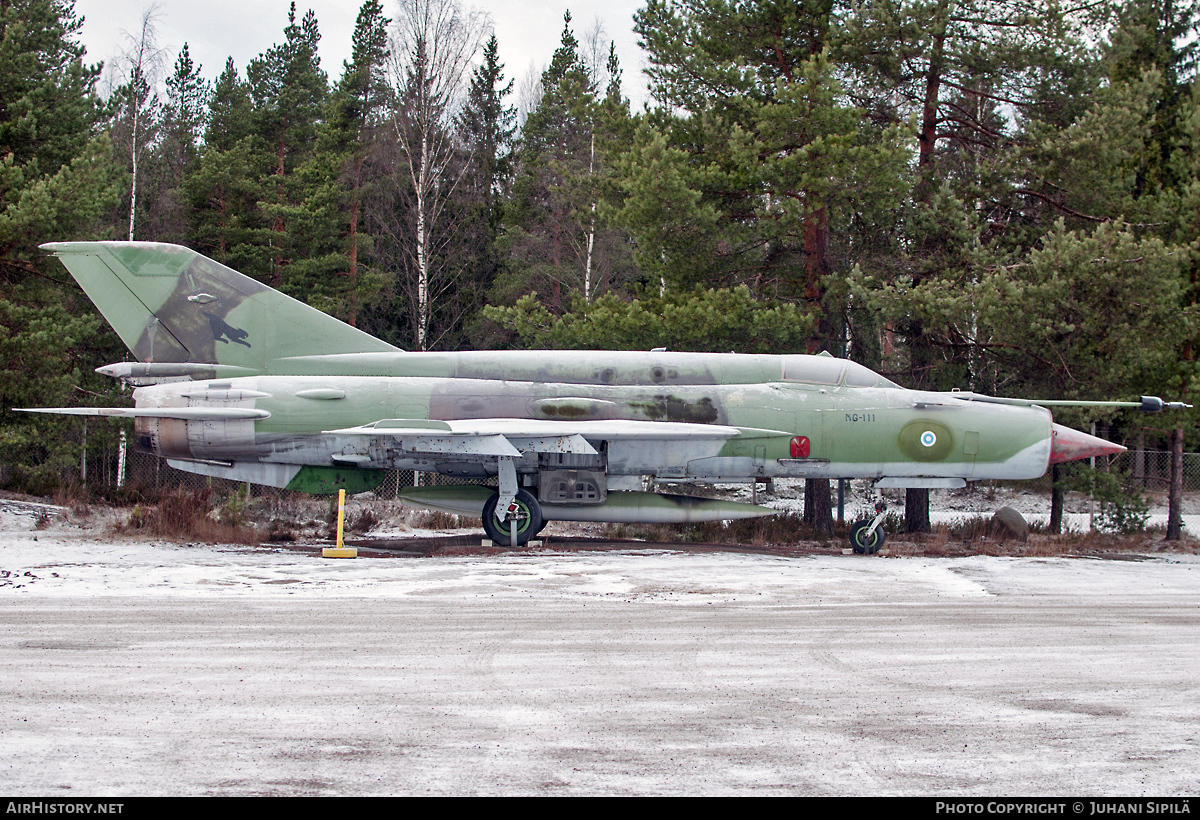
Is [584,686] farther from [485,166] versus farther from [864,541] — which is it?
[485,166]

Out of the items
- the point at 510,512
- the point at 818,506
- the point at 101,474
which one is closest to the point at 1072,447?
the point at 818,506

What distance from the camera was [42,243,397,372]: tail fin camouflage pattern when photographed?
1548cm

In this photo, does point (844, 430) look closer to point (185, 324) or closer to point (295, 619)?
point (295, 619)

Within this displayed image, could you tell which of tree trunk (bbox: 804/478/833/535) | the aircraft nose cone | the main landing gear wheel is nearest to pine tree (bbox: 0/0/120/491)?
the main landing gear wheel

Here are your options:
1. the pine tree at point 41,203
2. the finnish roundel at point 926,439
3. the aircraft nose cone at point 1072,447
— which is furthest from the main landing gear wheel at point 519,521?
the pine tree at point 41,203

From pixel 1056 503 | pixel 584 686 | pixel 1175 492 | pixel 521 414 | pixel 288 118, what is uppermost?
pixel 288 118

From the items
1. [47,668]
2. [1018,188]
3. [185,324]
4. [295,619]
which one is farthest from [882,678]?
[1018,188]

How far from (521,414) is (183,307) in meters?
5.84

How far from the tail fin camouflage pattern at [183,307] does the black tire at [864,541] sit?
9596mm

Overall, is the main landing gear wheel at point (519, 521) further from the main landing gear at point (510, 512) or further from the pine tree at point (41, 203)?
the pine tree at point (41, 203)

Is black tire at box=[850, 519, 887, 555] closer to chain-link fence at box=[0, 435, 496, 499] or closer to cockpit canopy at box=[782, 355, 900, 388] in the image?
cockpit canopy at box=[782, 355, 900, 388]

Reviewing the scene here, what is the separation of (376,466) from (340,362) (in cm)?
191

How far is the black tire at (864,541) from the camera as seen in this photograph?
1598cm

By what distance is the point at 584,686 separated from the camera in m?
6.59
